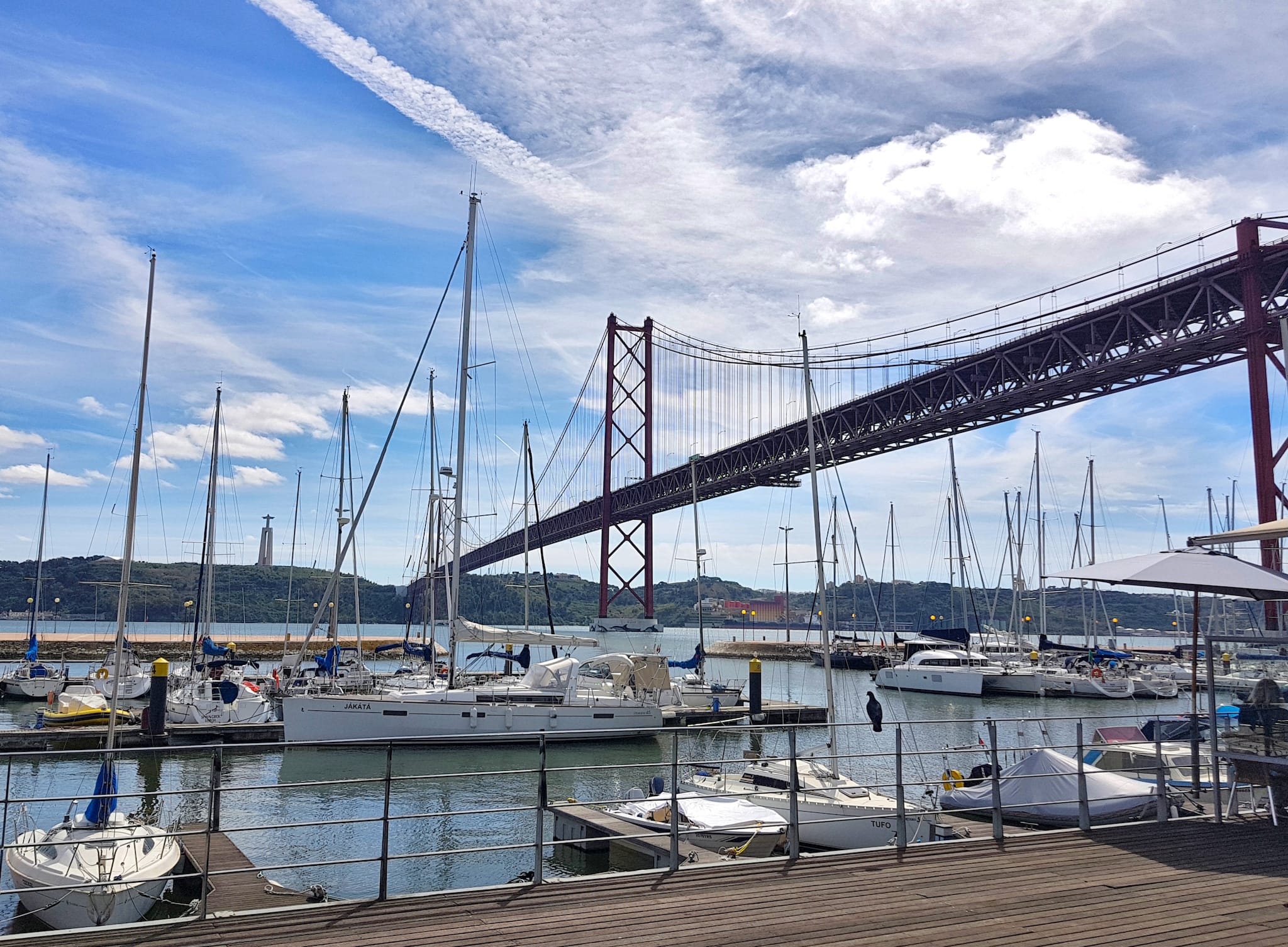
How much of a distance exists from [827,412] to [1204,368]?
64.7 ft

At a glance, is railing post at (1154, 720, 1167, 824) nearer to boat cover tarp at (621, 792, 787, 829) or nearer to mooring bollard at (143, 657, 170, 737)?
boat cover tarp at (621, 792, 787, 829)

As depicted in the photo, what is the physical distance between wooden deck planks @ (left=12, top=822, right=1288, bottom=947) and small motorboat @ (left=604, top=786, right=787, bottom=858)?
3616 mm

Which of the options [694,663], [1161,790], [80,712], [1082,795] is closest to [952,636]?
[694,663]

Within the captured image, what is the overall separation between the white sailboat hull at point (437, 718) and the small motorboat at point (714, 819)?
9.31 metres

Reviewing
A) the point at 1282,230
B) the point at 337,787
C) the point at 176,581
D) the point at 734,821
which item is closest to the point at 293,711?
the point at 337,787

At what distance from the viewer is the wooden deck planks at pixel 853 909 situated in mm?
5309

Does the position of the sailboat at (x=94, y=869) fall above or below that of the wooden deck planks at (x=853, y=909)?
below

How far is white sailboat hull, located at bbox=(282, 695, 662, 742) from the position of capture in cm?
2277

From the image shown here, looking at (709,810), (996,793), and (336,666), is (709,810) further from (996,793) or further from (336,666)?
(336,666)

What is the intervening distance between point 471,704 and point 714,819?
1299 centimetres

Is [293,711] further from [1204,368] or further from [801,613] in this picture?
[801,613]

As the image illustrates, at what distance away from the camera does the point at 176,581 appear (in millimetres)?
124438

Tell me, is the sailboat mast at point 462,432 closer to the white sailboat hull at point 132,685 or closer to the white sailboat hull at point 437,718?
the white sailboat hull at point 437,718

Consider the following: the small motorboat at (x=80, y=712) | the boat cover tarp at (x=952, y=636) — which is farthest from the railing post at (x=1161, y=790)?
the boat cover tarp at (x=952, y=636)
